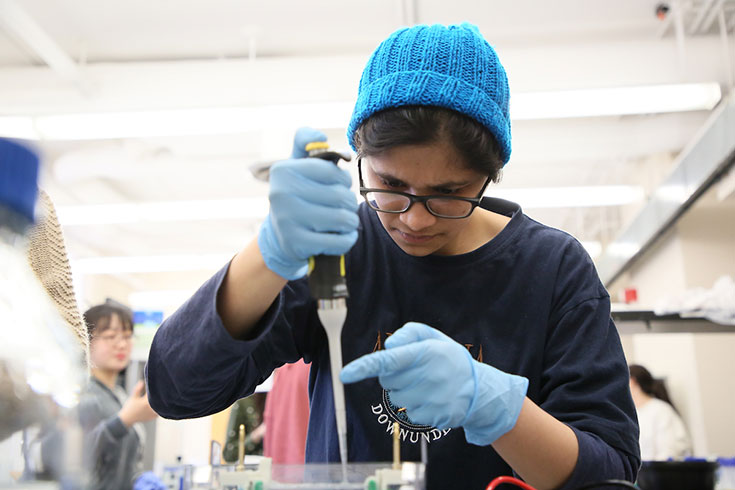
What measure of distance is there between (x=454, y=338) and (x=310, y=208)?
0.36m

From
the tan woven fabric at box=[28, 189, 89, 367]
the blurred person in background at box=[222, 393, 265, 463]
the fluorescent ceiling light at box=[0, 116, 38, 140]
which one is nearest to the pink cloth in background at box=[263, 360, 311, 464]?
the blurred person in background at box=[222, 393, 265, 463]

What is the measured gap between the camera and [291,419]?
264cm

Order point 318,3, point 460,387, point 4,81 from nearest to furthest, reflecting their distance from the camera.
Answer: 1. point 460,387
2. point 318,3
3. point 4,81

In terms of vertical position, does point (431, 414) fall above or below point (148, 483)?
above

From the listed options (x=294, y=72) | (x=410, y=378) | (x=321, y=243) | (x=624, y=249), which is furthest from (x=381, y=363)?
(x=624, y=249)

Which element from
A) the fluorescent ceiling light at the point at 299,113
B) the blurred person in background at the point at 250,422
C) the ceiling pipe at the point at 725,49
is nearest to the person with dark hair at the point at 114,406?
the blurred person in background at the point at 250,422

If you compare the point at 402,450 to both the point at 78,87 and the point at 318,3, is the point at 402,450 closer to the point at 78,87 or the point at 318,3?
the point at 318,3

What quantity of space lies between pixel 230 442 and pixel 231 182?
10.4 feet

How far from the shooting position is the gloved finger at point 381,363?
2.26ft

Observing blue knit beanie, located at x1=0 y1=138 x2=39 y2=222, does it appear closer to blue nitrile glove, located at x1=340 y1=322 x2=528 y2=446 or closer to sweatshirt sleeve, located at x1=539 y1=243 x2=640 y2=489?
blue nitrile glove, located at x1=340 y1=322 x2=528 y2=446

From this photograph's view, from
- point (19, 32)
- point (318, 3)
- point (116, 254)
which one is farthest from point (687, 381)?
point (116, 254)

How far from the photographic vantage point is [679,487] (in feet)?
7.18

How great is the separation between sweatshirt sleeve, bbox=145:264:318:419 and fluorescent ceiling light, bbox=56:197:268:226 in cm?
375

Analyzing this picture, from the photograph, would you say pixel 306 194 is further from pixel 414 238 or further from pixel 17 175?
pixel 17 175
